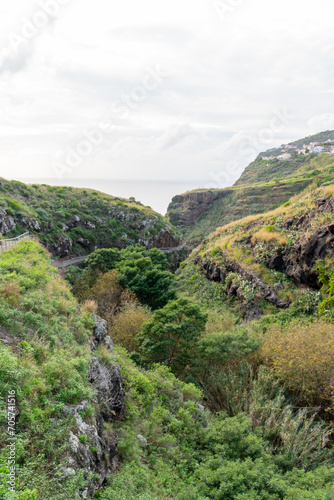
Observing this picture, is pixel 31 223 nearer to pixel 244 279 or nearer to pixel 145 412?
pixel 244 279

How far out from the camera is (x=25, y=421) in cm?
499

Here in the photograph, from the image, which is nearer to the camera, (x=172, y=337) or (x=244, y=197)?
(x=172, y=337)

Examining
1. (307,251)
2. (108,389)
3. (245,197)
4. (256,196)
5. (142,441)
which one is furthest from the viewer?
(245,197)

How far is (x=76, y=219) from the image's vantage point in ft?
190

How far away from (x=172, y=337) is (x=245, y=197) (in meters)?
74.1

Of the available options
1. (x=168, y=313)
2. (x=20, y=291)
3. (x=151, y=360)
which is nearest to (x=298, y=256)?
(x=168, y=313)

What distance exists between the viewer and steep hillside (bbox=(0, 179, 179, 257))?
139 feet

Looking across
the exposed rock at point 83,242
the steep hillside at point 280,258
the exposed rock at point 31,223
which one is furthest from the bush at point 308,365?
the exposed rock at point 83,242

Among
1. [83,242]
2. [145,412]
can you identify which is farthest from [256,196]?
[145,412]

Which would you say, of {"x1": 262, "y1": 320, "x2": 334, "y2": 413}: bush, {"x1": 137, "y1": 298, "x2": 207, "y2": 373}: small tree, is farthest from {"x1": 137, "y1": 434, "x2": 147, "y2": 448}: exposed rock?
{"x1": 137, "y1": 298, "x2": 207, "y2": 373}: small tree

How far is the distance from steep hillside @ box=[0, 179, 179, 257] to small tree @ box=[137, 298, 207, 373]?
27.0 m

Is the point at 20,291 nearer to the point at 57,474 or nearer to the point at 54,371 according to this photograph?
the point at 54,371

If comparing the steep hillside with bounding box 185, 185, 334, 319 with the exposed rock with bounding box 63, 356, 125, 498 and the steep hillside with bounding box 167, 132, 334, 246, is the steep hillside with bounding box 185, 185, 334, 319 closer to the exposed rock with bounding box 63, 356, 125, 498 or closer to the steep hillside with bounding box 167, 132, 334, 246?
the exposed rock with bounding box 63, 356, 125, 498

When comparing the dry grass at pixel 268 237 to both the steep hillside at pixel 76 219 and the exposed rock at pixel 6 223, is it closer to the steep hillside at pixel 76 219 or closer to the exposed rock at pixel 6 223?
the exposed rock at pixel 6 223
